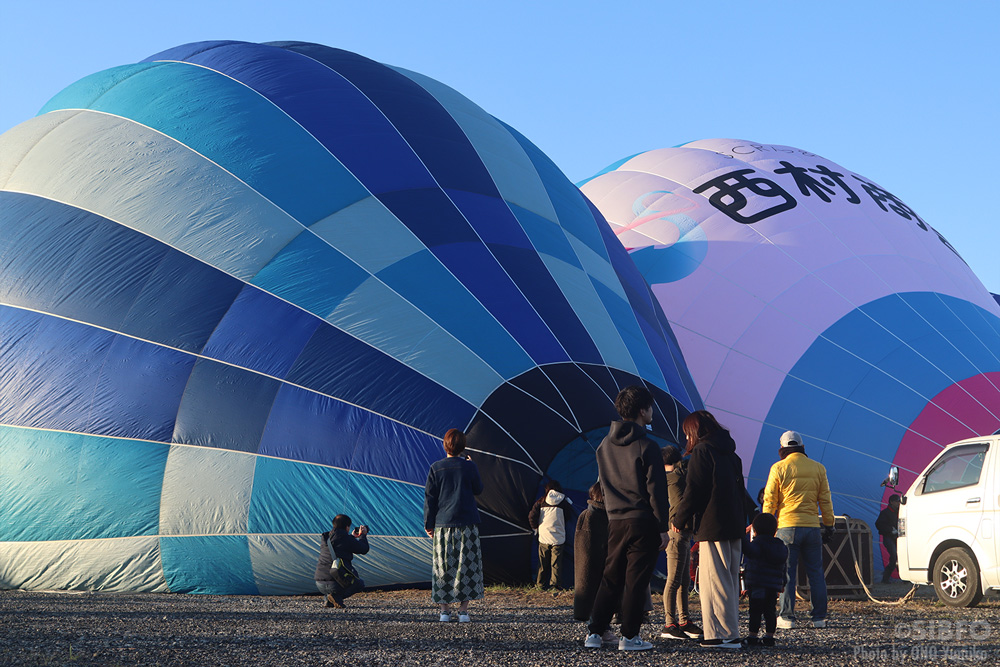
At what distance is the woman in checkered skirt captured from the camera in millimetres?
6543

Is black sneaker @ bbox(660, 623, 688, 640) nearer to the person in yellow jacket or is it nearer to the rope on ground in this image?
the person in yellow jacket

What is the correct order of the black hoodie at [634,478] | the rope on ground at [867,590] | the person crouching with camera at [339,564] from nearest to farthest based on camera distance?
the black hoodie at [634,478] → the person crouching with camera at [339,564] → the rope on ground at [867,590]

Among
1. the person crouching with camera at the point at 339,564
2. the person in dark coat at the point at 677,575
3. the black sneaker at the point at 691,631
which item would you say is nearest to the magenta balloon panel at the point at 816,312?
the person crouching with camera at the point at 339,564

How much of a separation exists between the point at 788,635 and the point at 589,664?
6.16 ft

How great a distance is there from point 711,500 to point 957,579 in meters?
4.04

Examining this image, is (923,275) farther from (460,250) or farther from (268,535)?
(268,535)

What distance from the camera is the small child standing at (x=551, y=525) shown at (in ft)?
25.1

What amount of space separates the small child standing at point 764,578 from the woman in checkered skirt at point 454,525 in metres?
1.83

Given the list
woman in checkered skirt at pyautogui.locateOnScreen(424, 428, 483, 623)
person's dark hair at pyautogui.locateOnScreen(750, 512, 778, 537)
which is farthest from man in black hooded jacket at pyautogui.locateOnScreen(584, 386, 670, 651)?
woman in checkered skirt at pyautogui.locateOnScreen(424, 428, 483, 623)

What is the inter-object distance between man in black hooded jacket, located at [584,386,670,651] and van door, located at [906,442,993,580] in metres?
4.29

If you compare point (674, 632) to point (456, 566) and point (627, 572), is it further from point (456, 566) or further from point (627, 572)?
point (456, 566)

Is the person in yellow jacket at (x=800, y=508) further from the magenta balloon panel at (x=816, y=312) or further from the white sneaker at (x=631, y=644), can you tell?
the magenta balloon panel at (x=816, y=312)

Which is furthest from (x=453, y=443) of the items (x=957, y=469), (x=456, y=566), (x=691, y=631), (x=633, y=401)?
(x=957, y=469)

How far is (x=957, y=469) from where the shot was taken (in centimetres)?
859
